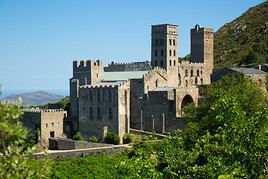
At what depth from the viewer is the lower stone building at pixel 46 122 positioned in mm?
60219

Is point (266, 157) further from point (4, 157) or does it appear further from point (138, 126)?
point (138, 126)

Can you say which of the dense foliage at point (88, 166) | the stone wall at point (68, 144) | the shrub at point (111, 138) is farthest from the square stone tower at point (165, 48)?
the dense foliage at point (88, 166)

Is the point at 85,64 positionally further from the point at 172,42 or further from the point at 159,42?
the point at 172,42

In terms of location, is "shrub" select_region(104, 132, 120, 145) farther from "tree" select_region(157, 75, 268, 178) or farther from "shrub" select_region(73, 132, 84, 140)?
"tree" select_region(157, 75, 268, 178)

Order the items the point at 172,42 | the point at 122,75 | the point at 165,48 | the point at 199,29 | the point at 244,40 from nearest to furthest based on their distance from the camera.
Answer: the point at 122,75 < the point at 165,48 < the point at 172,42 < the point at 199,29 < the point at 244,40

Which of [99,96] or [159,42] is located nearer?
[99,96]

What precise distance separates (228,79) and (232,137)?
2831 centimetres

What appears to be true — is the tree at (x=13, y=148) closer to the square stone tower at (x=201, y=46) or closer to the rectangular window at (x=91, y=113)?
the rectangular window at (x=91, y=113)

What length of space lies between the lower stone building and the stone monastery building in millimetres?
3063

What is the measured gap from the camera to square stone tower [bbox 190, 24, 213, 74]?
81.2 metres

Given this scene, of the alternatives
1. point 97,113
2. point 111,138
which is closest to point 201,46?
point 97,113

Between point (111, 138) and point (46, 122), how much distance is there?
8.62 meters

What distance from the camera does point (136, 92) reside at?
6206 centimetres

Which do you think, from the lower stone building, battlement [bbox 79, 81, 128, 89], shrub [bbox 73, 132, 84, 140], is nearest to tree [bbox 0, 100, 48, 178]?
battlement [bbox 79, 81, 128, 89]
